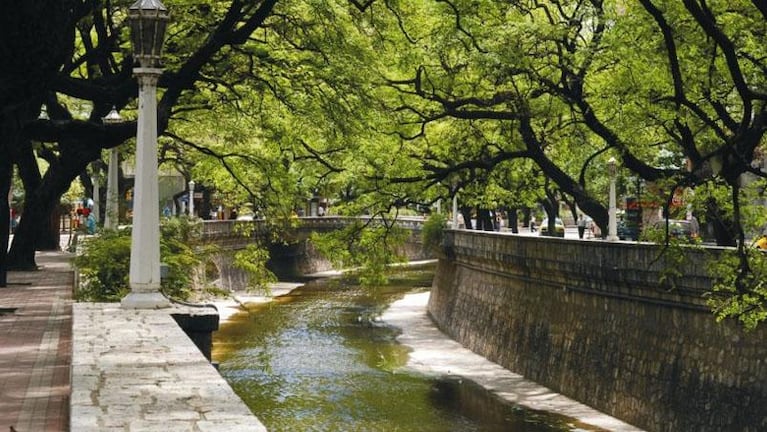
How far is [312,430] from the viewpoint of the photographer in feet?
78.3

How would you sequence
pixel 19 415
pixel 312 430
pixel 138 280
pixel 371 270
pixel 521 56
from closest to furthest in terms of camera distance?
pixel 19 415
pixel 138 280
pixel 312 430
pixel 521 56
pixel 371 270

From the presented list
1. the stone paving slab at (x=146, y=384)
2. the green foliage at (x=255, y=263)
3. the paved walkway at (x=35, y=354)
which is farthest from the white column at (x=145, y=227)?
the green foliage at (x=255, y=263)

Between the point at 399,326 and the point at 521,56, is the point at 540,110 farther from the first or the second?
the point at 399,326

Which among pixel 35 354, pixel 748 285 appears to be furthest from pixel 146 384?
pixel 748 285

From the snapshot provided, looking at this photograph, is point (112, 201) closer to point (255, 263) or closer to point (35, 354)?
point (255, 263)

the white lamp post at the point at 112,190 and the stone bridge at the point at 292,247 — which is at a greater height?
the white lamp post at the point at 112,190

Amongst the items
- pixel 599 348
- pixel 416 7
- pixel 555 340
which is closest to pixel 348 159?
pixel 416 7

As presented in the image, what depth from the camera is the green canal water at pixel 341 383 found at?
82.3 feet

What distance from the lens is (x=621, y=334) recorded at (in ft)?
82.8

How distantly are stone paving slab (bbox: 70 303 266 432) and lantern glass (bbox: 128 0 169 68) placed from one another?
4.12m

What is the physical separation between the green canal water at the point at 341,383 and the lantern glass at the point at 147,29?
9532mm

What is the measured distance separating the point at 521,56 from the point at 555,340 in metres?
7.80

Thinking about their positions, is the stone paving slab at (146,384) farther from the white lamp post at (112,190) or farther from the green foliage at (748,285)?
the white lamp post at (112,190)

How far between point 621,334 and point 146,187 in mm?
12555
